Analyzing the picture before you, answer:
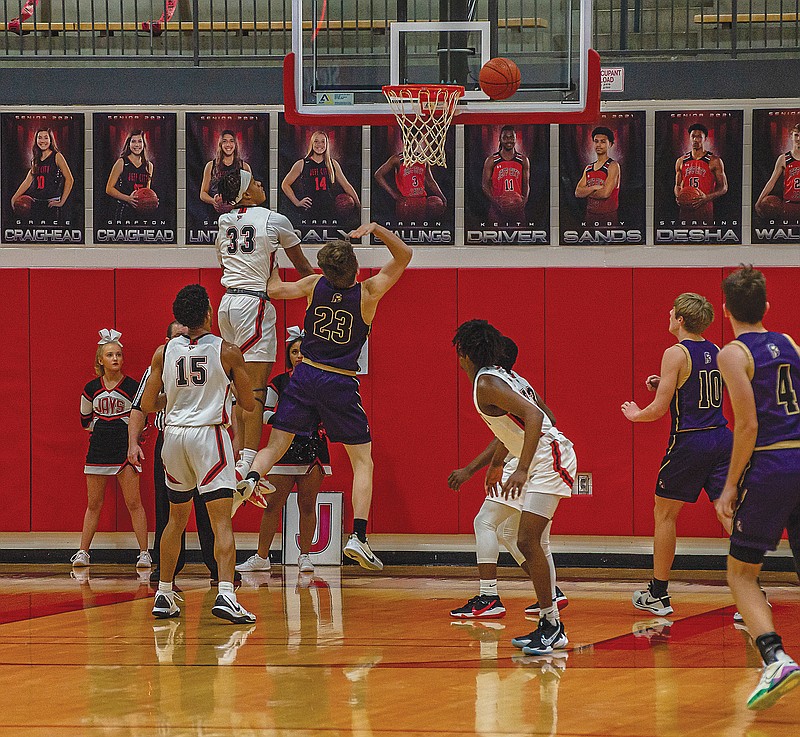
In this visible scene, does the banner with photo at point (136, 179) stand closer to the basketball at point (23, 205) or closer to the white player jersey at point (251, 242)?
the basketball at point (23, 205)

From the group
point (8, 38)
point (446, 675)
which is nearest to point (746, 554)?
point (446, 675)

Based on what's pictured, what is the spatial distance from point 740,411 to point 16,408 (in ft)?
24.0

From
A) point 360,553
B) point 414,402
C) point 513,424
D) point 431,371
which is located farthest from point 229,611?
point 431,371

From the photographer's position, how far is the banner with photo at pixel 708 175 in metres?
10.0

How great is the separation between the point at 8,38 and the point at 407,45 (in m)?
5.68

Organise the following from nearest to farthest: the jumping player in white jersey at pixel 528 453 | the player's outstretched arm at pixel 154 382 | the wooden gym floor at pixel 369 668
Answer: the wooden gym floor at pixel 369 668 < the jumping player in white jersey at pixel 528 453 < the player's outstretched arm at pixel 154 382

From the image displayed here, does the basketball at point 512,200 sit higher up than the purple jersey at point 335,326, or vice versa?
the basketball at point 512,200

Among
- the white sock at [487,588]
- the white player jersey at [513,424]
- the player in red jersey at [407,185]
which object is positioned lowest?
the white sock at [487,588]

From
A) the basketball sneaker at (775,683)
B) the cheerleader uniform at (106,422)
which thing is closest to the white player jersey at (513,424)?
the basketball sneaker at (775,683)

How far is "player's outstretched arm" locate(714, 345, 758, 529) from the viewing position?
4.83 m

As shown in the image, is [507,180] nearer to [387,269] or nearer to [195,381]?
[387,269]

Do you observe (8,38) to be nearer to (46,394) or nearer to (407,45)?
(46,394)

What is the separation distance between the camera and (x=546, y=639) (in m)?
6.01

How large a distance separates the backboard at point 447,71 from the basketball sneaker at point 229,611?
358 cm
